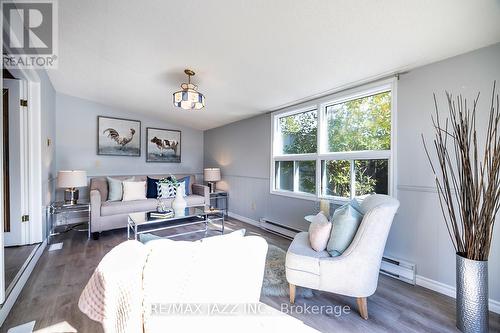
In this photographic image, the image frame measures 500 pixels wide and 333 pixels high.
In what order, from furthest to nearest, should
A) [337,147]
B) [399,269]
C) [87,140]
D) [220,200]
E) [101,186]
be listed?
1. [220,200]
2. [87,140]
3. [101,186]
4. [337,147]
5. [399,269]

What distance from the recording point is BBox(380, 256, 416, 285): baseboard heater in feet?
6.86

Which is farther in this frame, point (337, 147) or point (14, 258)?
point (337, 147)

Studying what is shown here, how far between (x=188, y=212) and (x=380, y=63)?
2.95 meters

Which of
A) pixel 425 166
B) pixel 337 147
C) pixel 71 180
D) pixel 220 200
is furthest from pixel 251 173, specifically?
pixel 71 180

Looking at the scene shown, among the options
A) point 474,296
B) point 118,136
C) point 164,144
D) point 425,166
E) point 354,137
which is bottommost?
point 474,296

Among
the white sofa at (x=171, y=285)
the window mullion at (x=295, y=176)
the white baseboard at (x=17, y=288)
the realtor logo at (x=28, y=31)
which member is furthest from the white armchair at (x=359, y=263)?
the realtor logo at (x=28, y=31)

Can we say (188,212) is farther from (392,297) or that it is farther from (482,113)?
(482,113)

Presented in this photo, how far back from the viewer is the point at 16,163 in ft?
8.29

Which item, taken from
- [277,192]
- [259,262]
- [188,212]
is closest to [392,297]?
[259,262]

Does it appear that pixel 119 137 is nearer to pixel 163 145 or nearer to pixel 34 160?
pixel 163 145

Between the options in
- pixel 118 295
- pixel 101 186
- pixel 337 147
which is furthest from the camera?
pixel 101 186

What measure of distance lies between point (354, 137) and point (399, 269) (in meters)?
1.49

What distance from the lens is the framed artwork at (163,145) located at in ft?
16.0

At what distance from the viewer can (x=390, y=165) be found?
2.29 m
